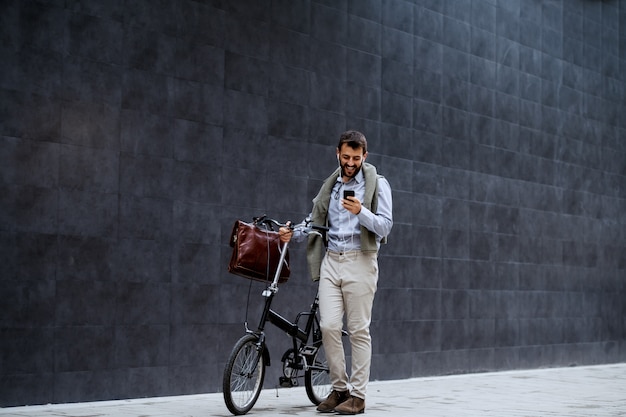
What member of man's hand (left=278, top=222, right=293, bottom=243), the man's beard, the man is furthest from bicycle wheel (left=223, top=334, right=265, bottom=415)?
the man's beard

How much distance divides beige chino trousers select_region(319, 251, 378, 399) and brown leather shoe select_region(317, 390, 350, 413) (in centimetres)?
3

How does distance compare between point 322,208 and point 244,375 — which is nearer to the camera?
point 244,375

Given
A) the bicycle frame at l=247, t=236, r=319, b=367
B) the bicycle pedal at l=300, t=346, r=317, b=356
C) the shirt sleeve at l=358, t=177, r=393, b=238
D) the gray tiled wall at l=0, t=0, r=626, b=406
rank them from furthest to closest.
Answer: the gray tiled wall at l=0, t=0, r=626, b=406 → the bicycle pedal at l=300, t=346, r=317, b=356 → the bicycle frame at l=247, t=236, r=319, b=367 → the shirt sleeve at l=358, t=177, r=393, b=238

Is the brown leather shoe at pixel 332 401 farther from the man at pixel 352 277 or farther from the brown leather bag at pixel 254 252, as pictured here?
the brown leather bag at pixel 254 252

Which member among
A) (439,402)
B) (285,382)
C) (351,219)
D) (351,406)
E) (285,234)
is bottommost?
(439,402)

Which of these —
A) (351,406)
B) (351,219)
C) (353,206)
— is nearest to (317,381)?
(351,406)

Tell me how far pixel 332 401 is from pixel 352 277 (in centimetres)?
81

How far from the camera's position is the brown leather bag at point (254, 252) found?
6109 millimetres

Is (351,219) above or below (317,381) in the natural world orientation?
above

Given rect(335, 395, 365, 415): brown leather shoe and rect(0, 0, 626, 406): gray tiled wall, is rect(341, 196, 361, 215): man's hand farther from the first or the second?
rect(0, 0, 626, 406): gray tiled wall

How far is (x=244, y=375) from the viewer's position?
5980 millimetres

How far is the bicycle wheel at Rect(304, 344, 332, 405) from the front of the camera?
650 centimetres

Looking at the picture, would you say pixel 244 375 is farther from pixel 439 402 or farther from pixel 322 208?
pixel 439 402

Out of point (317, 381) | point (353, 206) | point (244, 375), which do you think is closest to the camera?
point (353, 206)
